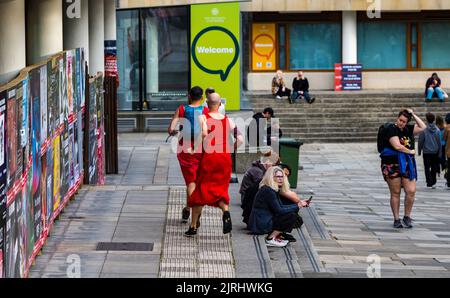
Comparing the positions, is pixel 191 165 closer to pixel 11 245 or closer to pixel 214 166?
pixel 214 166

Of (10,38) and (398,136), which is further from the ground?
(10,38)

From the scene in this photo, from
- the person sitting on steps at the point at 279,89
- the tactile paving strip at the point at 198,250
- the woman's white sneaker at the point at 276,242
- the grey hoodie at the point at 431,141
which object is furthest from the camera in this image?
the person sitting on steps at the point at 279,89

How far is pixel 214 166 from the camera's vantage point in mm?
13977

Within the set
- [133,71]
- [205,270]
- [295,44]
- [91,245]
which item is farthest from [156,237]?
[295,44]

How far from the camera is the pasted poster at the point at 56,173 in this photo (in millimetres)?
14711

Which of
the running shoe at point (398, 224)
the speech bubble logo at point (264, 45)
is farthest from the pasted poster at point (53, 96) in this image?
the speech bubble logo at point (264, 45)

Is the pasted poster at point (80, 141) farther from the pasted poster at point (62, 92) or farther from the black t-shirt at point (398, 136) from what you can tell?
the black t-shirt at point (398, 136)

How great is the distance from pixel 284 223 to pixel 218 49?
1776cm

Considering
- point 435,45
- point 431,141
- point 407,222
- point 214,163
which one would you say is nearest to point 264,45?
point 435,45

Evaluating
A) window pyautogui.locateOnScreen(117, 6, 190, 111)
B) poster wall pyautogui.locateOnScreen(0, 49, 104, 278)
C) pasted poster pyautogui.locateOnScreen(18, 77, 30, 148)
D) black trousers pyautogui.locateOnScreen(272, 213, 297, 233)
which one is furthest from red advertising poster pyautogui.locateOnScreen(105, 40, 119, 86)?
pasted poster pyautogui.locateOnScreen(18, 77, 30, 148)

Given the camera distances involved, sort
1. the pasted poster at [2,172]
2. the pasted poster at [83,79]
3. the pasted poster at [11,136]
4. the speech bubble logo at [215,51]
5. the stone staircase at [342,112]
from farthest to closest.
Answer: the stone staircase at [342,112], the speech bubble logo at [215,51], the pasted poster at [83,79], the pasted poster at [11,136], the pasted poster at [2,172]

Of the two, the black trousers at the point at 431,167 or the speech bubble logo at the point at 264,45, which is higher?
the speech bubble logo at the point at 264,45

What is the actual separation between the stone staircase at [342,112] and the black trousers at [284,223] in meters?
23.9

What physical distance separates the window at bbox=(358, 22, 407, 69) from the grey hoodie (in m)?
21.1
